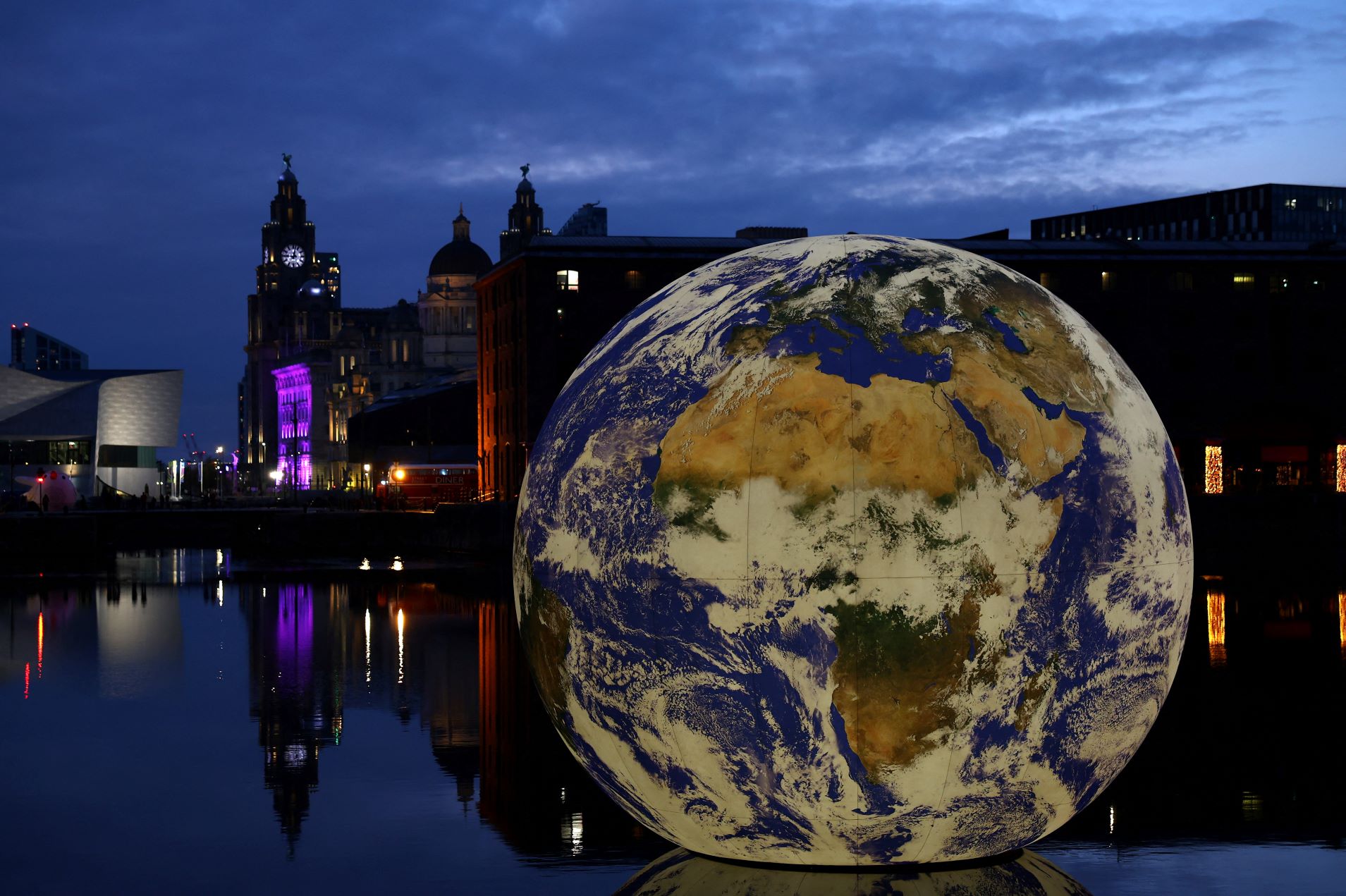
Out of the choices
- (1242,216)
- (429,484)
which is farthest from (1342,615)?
(1242,216)

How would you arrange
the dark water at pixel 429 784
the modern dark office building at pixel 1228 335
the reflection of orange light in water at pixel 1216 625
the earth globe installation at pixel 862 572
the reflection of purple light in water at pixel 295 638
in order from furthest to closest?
the modern dark office building at pixel 1228 335, the reflection of orange light in water at pixel 1216 625, the reflection of purple light in water at pixel 295 638, the dark water at pixel 429 784, the earth globe installation at pixel 862 572

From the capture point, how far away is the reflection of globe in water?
10617 millimetres

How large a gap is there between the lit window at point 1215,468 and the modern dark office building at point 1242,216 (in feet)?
332

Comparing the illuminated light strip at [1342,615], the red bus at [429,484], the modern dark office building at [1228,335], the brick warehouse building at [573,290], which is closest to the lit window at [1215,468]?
the modern dark office building at [1228,335]

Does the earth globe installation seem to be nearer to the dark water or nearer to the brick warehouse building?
the dark water

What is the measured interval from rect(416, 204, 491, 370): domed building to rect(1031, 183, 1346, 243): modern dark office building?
2555 inches

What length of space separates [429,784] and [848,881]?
5801 mm

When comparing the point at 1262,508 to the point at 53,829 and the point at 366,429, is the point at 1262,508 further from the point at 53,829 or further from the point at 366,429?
the point at 366,429

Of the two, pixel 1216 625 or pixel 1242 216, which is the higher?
pixel 1242 216

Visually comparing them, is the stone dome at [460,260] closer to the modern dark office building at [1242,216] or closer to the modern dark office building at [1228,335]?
the modern dark office building at [1242,216]

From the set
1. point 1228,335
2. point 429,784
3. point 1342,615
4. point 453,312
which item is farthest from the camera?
point 453,312

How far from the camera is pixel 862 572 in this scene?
1034 cm

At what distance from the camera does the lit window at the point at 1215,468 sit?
3068 inches

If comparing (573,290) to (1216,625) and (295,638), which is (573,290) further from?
(1216,625)
